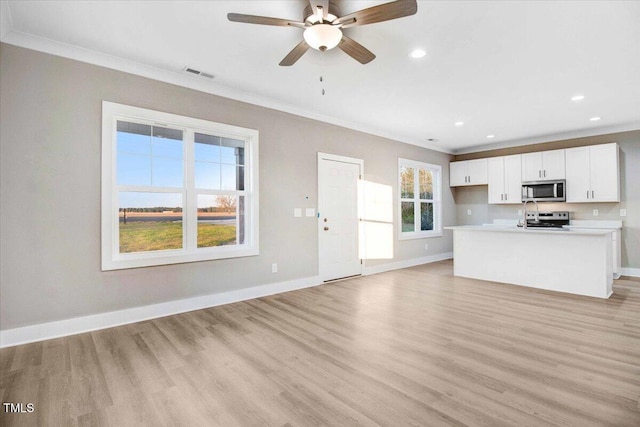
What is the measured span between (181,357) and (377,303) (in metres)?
2.37

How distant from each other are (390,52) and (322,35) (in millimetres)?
1035

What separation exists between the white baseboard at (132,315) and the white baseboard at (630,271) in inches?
222

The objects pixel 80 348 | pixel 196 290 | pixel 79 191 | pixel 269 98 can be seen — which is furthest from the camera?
pixel 269 98

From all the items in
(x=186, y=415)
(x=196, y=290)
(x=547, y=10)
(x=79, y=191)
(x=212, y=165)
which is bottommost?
(x=186, y=415)

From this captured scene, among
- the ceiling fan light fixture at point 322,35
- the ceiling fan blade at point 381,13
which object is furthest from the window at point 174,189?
the ceiling fan blade at point 381,13

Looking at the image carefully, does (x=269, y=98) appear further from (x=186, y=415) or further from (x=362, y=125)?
(x=186, y=415)

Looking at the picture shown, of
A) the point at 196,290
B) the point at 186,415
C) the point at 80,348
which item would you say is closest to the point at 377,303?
the point at 196,290

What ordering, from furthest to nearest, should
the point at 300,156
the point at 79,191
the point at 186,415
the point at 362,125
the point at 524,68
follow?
the point at 362,125, the point at 300,156, the point at 524,68, the point at 79,191, the point at 186,415

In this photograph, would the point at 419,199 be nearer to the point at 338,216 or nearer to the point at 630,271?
the point at 338,216

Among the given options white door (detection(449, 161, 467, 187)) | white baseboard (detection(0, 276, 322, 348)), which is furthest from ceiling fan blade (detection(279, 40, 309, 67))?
white door (detection(449, 161, 467, 187))

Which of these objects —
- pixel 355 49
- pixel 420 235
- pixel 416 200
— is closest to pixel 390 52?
pixel 355 49

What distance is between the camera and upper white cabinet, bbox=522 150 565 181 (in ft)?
19.8

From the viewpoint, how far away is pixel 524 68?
341 cm

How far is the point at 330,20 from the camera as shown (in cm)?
228
